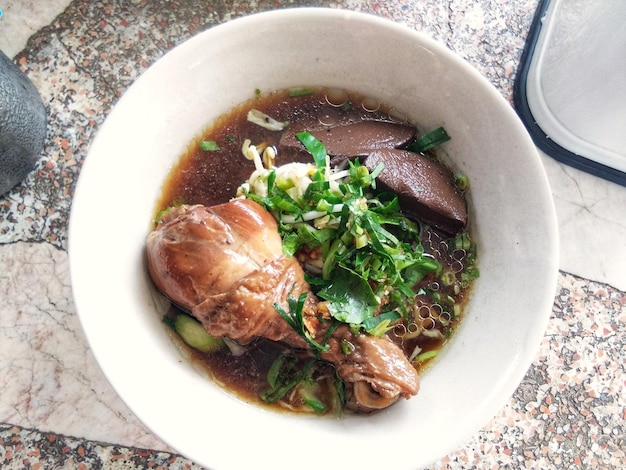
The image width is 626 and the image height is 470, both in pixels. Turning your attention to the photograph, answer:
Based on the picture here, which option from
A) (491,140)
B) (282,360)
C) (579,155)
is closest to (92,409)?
(282,360)

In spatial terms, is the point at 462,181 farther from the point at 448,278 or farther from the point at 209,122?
the point at 209,122

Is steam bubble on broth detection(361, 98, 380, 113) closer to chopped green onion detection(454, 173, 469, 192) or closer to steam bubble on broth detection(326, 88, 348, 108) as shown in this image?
steam bubble on broth detection(326, 88, 348, 108)

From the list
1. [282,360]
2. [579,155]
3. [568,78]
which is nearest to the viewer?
[282,360]

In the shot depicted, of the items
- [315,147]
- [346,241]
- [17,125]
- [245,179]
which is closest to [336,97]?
[315,147]

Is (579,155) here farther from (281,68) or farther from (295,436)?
(295,436)

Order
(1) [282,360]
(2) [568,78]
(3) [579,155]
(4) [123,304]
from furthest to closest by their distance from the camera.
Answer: (3) [579,155] < (2) [568,78] < (1) [282,360] < (4) [123,304]
